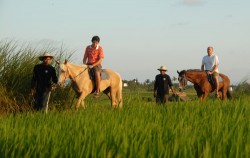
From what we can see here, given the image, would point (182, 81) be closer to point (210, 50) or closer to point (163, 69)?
point (210, 50)

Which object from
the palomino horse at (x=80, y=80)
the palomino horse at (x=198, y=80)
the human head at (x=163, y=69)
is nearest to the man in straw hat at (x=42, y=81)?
the palomino horse at (x=80, y=80)

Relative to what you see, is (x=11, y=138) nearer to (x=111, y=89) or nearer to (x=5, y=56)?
(x=5, y=56)

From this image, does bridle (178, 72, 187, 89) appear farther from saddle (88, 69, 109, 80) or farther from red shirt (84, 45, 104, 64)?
red shirt (84, 45, 104, 64)

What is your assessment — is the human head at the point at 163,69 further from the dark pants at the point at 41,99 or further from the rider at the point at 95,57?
the dark pants at the point at 41,99

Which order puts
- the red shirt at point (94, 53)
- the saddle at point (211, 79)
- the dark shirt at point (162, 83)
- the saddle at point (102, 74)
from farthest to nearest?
the saddle at point (211, 79)
the dark shirt at point (162, 83)
the saddle at point (102, 74)
the red shirt at point (94, 53)

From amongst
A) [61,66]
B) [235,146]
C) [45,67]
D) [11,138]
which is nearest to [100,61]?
[61,66]

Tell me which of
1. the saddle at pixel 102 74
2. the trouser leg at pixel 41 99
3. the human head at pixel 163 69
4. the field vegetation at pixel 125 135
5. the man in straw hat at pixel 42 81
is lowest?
the field vegetation at pixel 125 135

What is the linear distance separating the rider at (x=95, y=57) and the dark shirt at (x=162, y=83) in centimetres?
191

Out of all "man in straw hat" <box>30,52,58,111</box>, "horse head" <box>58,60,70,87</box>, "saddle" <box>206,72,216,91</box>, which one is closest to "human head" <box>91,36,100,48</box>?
"horse head" <box>58,60,70,87</box>

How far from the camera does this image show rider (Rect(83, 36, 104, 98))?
12371 millimetres

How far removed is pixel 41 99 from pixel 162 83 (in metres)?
4.22

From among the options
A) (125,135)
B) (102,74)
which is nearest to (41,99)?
(102,74)

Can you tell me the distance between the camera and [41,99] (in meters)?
10.5

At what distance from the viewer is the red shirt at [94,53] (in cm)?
1239
